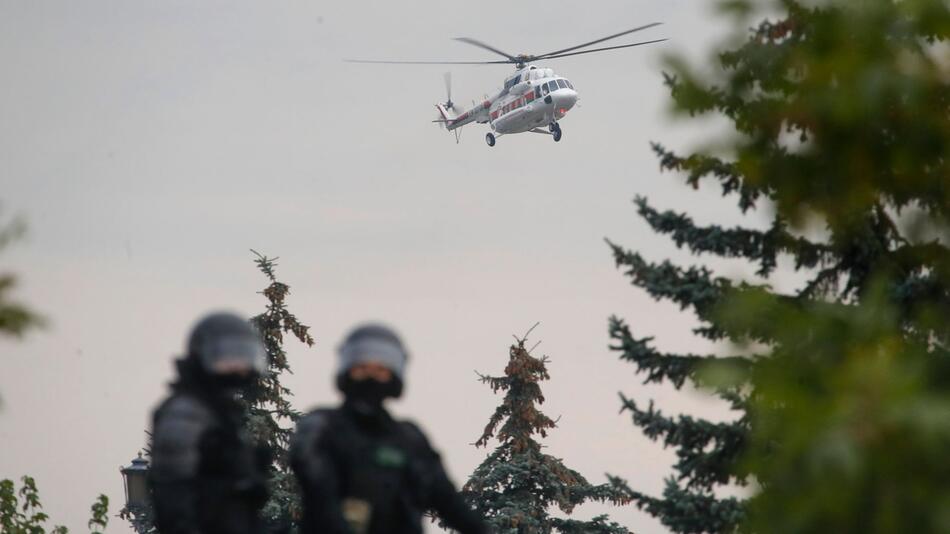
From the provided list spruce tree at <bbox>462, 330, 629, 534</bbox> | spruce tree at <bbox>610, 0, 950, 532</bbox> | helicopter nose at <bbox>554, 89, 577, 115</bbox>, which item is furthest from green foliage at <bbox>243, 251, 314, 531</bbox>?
helicopter nose at <bbox>554, 89, 577, 115</bbox>

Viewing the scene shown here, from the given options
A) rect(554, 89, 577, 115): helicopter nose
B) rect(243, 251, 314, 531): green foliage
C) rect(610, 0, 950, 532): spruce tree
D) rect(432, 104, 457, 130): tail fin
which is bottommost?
rect(610, 0, 950, 532): spruce tree

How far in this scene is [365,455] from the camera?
7223 millimetres

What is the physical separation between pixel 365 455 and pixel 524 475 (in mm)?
34767

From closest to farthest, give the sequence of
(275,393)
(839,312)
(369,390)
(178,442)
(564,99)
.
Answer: (839,312), (178,442), (369,390), (275,393), (564,99)

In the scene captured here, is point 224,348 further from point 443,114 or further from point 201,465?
point 443,114

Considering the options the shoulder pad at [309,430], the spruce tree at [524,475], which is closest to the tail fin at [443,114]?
the spruce tree at [524,475]

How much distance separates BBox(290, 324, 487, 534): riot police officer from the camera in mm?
7090

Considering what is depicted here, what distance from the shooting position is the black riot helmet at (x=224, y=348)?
6.94 meters

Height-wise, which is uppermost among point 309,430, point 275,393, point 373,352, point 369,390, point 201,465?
point 275,393

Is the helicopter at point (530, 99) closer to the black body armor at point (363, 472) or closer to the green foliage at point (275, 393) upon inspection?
the green foliage at point (275, 393)

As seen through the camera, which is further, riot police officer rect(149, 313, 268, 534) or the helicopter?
the helicopter

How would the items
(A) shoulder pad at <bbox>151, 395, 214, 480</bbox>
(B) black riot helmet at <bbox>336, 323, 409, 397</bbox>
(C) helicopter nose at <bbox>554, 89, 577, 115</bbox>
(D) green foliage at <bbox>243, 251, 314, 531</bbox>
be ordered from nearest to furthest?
(A) shoulder pad at <bbox>151, 395, 214, 480</bbox> < (B) black riot helmet at <bbox>336, 323, 409, 397</bbox> < (D) green foliage at <bbox>243, 251, 314, 531</bbox> < (C) helicopter nose at <bbox>554, 89, 577, 115</bbox>

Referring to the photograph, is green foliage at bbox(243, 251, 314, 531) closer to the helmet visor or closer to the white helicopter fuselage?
the helmet visor

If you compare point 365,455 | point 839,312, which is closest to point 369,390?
point 365,455
